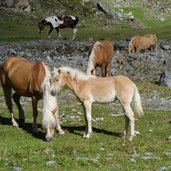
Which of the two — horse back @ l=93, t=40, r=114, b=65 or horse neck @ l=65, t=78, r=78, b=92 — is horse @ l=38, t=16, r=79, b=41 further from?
horse neck @ l=65, t=78, r=78, b=92

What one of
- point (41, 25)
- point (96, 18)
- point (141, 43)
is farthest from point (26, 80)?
point (96, 18)

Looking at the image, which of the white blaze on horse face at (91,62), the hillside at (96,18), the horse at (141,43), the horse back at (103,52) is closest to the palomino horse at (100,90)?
the white blaze on horse face at (91,62)

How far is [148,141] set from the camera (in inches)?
562

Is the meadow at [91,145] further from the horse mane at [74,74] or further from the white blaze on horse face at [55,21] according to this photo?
the white blaze on horse face at [55,21]

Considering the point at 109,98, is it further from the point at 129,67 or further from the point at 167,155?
the point at 129,67

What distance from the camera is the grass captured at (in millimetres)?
11555

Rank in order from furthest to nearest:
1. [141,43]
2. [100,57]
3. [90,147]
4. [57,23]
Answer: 1. [57,23]
2. [141,43]
3. [100,57]
4. [90,147]

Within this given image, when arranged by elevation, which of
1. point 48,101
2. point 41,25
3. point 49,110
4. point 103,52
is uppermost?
point 48,101

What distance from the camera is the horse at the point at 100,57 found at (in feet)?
85.5

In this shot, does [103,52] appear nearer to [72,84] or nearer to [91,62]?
[91,62]

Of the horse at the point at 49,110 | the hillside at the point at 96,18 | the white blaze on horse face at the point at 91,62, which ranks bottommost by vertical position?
the hillside at the point at 96,18

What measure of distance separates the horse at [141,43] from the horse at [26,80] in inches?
992

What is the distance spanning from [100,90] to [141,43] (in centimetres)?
2939

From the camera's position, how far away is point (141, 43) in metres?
43.4
